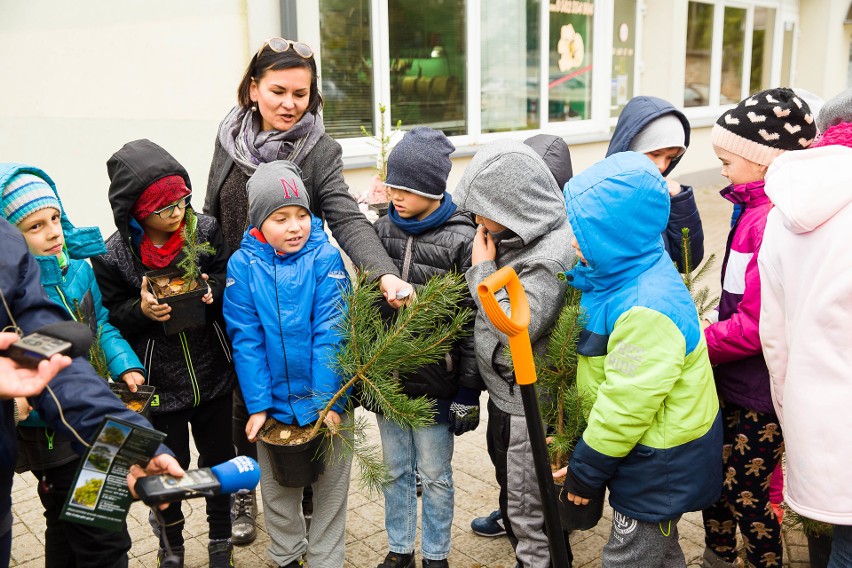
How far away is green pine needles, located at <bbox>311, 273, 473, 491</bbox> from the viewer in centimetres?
272

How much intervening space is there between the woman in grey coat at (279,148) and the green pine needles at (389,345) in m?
0.43

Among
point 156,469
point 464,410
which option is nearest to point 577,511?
point 464,410

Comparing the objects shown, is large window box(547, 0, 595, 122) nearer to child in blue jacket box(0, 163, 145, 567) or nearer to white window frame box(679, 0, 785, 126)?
white window frame box(679, 0, 785, 126)

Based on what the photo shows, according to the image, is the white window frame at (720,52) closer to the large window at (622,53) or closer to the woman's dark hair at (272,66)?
the large window at (622,53)

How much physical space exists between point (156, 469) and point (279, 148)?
171 cm

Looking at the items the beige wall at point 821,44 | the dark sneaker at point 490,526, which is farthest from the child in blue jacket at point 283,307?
the beige wall at point 821,44

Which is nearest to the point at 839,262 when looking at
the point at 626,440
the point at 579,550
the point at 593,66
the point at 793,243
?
the point at 793,243

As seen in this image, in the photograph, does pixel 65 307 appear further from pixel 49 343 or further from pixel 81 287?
pixel 49 343

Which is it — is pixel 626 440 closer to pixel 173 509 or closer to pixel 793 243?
pixel 793 243

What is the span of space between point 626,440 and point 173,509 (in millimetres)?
1864

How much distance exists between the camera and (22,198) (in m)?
2.71

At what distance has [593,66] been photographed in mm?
11375

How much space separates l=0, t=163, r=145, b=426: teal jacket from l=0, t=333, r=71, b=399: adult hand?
956 millimetres

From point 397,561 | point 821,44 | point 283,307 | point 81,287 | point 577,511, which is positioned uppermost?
point 821,44
